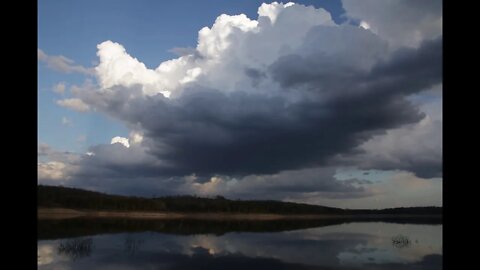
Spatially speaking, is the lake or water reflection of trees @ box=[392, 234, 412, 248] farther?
water reflection of trees @ box=[392, 234, 412, 248]

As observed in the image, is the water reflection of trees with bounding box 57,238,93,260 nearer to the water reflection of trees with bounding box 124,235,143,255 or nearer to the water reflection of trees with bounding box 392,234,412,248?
the water reflection of trees with bounding box 124,235,143,255

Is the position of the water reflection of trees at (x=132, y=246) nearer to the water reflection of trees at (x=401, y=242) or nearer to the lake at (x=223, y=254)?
the lake at (x=223, y=254)

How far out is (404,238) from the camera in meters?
25.2

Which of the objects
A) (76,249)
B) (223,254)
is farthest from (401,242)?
(76,249)

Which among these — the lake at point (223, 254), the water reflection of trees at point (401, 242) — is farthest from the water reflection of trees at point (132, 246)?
the water reflection of trees at point (401, 242)

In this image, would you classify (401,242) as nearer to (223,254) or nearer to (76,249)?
(223,254)

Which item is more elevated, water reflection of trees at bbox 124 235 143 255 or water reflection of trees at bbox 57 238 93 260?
water reflection of trees at bbox 57 238 93 260

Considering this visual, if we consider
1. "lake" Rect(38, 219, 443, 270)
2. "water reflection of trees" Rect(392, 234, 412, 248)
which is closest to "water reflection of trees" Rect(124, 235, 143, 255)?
"lake" Rect(38, 219, 443, 270)

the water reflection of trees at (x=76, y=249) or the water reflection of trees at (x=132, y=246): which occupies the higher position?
the water reflection of trees at (x=76, y=249)

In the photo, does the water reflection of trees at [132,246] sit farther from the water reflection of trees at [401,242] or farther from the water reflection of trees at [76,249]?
the water reflection of trees at [401,242]

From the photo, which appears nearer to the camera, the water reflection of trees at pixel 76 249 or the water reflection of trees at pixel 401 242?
the water reflection of trees at pixel 76 249

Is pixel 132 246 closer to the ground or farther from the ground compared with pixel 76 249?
closer to the ground
